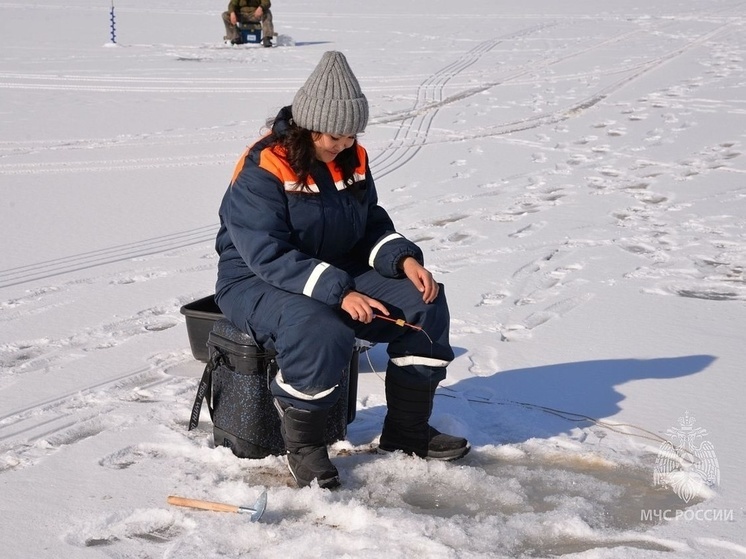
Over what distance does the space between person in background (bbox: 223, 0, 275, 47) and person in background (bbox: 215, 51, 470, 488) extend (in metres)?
12.6

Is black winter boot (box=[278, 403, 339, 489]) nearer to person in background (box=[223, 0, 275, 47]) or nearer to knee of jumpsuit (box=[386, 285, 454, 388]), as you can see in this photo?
knee of jumpsuit (box=[386, 285, 454, 388])

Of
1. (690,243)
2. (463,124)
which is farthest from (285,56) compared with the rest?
(690,243)

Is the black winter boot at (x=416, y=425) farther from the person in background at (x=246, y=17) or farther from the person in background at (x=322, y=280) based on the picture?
the person in background at (x=246, y=17)

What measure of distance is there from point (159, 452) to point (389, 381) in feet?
2.46

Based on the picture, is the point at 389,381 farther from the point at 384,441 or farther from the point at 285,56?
the point at 285,56

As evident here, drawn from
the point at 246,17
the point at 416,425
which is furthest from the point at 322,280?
the point at 246,17

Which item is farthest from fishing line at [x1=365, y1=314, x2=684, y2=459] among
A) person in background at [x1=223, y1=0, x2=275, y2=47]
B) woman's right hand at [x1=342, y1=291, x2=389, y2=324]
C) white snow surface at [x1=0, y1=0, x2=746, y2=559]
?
person in background at [x1=223, y1=0, x2=275, y2=47]

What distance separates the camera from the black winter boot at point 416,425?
3131mm

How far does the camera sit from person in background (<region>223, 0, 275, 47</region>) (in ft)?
50.0

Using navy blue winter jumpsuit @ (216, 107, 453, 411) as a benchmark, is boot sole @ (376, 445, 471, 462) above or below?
below

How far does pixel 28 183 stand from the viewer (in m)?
6.82

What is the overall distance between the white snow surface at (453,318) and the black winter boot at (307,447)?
52 mm

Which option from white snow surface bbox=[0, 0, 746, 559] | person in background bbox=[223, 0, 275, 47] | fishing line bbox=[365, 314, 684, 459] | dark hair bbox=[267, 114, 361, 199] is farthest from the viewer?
person in background bbox=[223, 0, 275, 47]

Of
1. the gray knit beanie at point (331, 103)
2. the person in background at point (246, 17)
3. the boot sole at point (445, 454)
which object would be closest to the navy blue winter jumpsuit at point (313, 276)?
the gray knit beanie at point (331, 103)
